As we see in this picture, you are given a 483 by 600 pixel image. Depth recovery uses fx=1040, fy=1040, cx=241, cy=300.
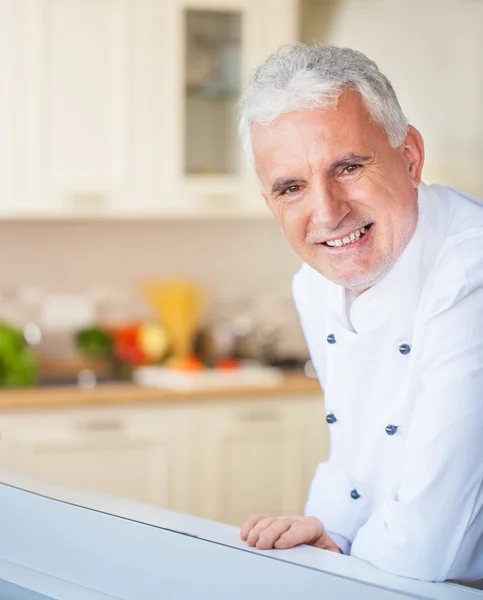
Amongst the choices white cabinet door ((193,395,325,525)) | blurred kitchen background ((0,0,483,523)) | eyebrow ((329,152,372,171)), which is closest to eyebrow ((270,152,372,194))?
eyebrow ((329,152,372,171))

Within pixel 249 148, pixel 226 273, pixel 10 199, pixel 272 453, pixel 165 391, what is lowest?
pixel 272 453

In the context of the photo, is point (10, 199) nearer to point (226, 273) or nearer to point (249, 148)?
point (226, 273)

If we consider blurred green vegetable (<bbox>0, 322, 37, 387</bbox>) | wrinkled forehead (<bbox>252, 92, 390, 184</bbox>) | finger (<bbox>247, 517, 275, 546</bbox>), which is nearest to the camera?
finger (<bbox>247, 517, 275, 546</bbox>)

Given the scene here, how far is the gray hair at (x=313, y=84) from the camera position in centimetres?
104

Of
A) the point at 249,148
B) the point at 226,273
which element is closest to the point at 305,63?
the point at 249,148

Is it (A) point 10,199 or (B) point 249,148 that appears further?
(A) point 10,199

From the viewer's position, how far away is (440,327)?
1.05 meters

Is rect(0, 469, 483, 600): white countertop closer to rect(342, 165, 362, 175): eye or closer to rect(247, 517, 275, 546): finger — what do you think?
rect(247, 517, 275, 546): finger

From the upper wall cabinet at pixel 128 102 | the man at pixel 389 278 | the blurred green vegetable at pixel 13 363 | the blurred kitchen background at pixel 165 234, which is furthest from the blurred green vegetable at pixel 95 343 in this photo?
the man at pixel 389 278

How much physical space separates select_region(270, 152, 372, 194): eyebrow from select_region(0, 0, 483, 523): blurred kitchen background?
1844 millimetres

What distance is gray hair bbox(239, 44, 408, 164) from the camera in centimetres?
104

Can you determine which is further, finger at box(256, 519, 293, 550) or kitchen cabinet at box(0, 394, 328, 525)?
kitchen cabinet at box(0, 394, 328, 525)

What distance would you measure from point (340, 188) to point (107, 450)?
1981 mm

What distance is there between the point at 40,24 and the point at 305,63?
2185 millimetres
